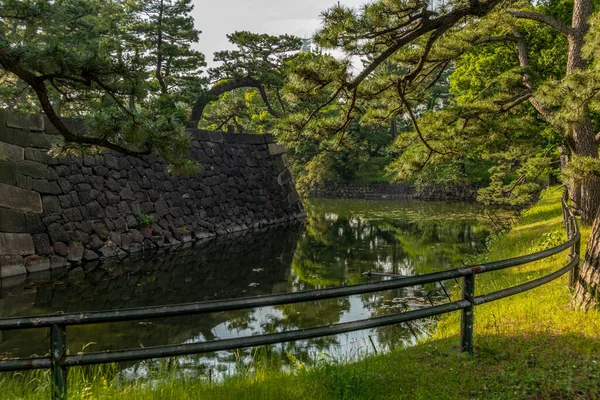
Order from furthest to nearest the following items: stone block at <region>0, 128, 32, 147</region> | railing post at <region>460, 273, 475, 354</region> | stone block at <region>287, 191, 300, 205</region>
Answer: stone block at <region>287, 191, 300, 205</region> < stone block at <region>0, 128, 32, 147</region> < railing post at <region>460, 273, 475, 354</region>

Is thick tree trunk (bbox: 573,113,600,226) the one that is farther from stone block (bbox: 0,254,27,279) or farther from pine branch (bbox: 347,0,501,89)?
stone block (bbox: 0,254,27,279)

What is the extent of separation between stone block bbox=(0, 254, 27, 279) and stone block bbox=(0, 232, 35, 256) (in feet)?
0.34

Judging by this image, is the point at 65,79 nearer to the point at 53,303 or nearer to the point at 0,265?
the point at 53,303

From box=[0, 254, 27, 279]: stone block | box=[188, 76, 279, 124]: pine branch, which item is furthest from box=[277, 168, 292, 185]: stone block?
box=[0, 254, 27, 279]: stone block

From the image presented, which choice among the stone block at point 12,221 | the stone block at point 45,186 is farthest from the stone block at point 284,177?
the stone block at point 12,221

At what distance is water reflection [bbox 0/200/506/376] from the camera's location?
5.26 meters

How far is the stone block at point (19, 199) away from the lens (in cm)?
851

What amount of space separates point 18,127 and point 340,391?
9453 mm

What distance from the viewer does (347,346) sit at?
5207 mm

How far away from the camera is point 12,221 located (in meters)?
8.48

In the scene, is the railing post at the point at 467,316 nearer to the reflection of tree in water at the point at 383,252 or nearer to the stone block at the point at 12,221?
the reflection of tree in water at the point at 383,252

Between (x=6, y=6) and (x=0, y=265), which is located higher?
(x=6, y=6)

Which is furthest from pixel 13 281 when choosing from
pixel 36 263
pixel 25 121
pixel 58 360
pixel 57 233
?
pixel 58 360

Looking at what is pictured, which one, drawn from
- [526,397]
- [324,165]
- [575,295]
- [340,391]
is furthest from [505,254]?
[324,165]
